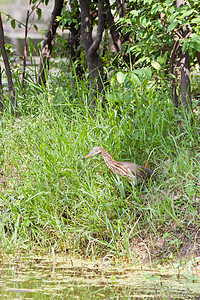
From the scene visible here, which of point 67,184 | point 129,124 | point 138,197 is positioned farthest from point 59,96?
point 138,197

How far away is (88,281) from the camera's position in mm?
3084

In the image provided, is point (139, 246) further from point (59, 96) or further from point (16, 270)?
point (59, 96)

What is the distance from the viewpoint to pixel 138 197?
3.97 meters

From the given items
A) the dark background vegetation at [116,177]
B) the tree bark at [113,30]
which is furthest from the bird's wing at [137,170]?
the tree bark at [113,30]

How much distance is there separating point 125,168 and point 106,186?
27cm

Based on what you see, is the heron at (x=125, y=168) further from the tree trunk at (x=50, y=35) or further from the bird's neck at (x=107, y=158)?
the tree trunk at (x=50, y=35)

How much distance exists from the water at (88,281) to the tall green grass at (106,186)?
24 centimetres

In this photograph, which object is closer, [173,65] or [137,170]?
[137,170]

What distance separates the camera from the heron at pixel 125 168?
3.94m

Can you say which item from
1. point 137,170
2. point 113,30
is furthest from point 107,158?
point 113,30

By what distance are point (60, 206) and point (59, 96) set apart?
2.18m

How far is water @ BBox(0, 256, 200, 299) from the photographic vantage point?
2795 millimetres

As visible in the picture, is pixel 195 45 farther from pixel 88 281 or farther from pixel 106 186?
pixel 88 281

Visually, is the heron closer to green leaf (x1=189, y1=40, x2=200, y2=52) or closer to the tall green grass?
the tall green grass
